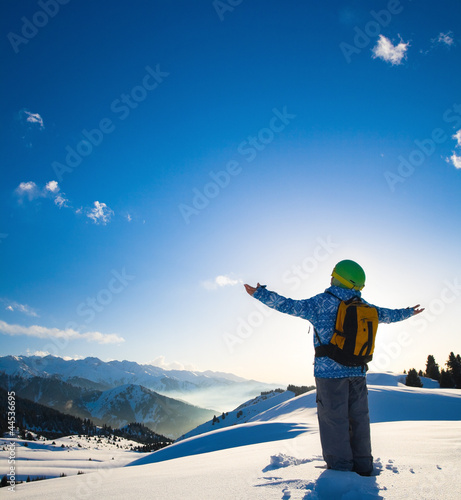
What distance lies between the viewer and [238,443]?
487 inches

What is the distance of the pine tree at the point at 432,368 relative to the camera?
4836 cm

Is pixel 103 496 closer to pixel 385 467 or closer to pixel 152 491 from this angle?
pixel 152 491

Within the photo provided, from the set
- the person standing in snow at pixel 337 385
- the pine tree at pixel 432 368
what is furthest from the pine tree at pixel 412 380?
the person standing in snow at pixel 337 385

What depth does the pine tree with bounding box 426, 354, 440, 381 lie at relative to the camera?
48359mm

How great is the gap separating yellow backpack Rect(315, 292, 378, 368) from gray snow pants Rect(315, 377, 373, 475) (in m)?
0.29

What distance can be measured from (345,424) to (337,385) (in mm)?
413

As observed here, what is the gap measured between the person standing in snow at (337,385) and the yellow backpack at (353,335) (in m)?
0.13

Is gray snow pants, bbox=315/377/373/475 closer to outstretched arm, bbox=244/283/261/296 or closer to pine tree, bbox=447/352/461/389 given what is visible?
outstretched arm, bbox=244/283/261/296

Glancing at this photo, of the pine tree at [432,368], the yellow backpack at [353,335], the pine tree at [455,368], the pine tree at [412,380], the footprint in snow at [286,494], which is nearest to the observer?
the footprint in snow at [286,494]

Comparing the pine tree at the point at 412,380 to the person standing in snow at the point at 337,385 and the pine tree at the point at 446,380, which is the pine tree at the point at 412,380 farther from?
the person standing in snow at the point at 337,385

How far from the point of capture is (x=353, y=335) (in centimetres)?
357

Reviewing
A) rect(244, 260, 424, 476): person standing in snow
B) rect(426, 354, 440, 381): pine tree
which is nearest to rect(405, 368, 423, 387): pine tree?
rect(426, 354, 440, 381): pine tree

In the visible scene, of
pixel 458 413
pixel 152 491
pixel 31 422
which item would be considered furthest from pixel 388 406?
pixel 31 422

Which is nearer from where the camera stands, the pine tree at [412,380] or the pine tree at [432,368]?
the pine tree at [412,380]
